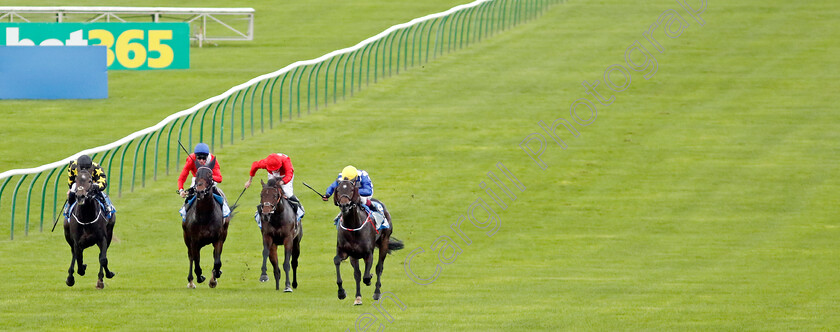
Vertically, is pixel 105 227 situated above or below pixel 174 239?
above

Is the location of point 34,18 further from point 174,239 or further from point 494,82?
point 174,239

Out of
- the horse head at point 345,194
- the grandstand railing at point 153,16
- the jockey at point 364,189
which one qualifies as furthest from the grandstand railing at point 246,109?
the horse head at point 345,194

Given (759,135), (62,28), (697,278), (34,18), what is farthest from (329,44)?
(697,278)

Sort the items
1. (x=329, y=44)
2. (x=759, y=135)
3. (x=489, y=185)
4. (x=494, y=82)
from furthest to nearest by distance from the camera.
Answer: (x=329, y=44) < (x=494, y=82) < (x=759, y=135) < (x=489, y=185)

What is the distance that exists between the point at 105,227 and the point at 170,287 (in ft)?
3.62

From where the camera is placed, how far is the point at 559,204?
72.7ft

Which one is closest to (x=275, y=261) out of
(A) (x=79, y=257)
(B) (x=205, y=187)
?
(B) (x=205, y=187)

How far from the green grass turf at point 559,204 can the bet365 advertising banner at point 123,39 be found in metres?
6.55

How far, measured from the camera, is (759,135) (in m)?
26.6

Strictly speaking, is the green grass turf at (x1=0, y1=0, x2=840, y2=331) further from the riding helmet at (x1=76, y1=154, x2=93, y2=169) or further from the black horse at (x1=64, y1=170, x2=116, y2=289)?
the riding helmet at (x1=76, y1=154, x2=93, y2=169)

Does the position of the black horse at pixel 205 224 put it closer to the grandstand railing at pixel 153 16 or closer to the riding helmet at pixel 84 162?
the riding helmet at pixel 84 162

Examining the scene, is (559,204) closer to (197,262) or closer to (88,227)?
(197,262)

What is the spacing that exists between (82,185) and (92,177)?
40cm

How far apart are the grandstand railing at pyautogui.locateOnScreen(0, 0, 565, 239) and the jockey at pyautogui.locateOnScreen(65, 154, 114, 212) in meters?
3.25
